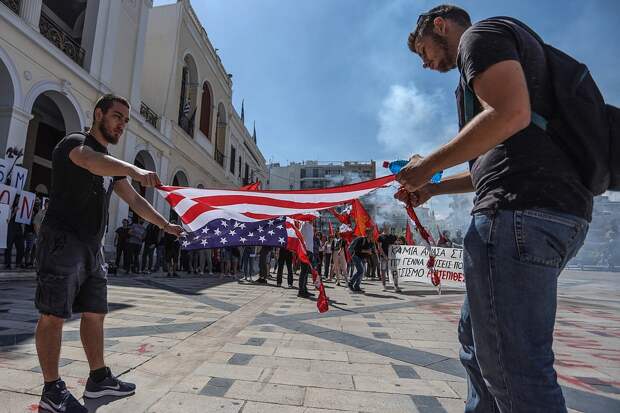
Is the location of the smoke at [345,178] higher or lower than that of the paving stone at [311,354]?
higher

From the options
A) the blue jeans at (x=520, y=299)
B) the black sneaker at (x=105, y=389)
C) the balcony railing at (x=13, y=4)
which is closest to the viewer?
the blue jeans at (x=520, y=299)

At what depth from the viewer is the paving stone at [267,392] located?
2367mm

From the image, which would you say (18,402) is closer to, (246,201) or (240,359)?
(240,359)

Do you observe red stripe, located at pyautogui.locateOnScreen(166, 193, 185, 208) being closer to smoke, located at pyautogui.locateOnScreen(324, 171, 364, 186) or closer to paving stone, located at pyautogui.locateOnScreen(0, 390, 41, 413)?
paving stone, located at pyautogui.locateOnScreen(0, 390, 41, 413)

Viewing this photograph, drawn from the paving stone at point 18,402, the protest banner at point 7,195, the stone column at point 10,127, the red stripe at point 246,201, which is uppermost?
the stone column at point 10,127

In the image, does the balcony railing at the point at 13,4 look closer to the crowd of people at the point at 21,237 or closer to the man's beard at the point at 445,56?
the crowd of people at the point at 21,237

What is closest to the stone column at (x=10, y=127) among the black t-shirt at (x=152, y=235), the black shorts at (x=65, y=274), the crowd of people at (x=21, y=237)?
the crowd of people at (x=21, y=237)

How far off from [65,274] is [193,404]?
105 centimetres

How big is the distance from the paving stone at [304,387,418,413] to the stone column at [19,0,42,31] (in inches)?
481

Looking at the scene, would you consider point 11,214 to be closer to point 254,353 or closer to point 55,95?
point 55,95

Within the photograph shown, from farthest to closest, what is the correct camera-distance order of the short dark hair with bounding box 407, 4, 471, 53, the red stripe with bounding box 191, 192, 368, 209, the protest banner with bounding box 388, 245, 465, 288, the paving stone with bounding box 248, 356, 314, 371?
the protest banner with bounding box 388, 245, 465, 288 < the red stripe with bounding box 191, 192, 368, 209 < the paving stone with bounding box 248, 356, 314, 371 < the short dark hair with bounding box 407, 4, 471, 53

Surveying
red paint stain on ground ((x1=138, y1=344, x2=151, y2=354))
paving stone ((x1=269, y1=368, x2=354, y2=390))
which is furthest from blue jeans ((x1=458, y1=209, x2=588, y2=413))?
red paint stain on ground ((x1=138, y1=344, x2=151, y2=354))

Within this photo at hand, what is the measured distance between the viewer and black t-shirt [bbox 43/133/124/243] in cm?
221

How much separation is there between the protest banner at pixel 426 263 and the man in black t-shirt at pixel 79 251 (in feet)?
32.4
